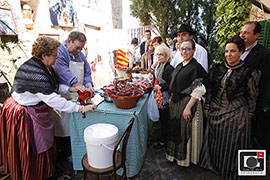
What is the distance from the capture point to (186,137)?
2467 millimetres

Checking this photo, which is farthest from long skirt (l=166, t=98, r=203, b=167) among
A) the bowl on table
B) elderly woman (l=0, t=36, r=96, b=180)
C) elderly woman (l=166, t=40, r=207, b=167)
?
elderly woman (l=0, t=36, r=96, b=180)

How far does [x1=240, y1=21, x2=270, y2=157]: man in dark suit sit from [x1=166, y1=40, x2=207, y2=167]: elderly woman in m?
0.97

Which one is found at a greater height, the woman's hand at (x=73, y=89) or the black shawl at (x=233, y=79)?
the black shawl at (x=233, y=79)

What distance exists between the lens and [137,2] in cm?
1052

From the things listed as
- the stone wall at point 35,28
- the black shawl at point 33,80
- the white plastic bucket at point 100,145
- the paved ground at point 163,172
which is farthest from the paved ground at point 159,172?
the stone wall at point 35,28

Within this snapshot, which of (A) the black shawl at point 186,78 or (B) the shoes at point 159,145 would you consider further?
(B) the shoes at point 159,145

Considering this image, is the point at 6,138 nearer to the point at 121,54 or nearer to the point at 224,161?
the point at 224,161

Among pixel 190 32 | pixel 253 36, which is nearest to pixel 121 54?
pixel 190 32

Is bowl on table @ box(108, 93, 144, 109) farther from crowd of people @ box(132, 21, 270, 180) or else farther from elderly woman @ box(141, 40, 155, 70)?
elderly woman @ box(141, 40, 155, 70)

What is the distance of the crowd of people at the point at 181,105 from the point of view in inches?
81.0

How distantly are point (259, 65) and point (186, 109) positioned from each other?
136cm

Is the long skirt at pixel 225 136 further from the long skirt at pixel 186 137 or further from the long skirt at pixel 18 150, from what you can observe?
the long skirt at pixel 18 150

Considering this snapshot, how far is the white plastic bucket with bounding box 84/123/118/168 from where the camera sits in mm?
1799

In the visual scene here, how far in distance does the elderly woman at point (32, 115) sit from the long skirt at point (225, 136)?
1764 mm
